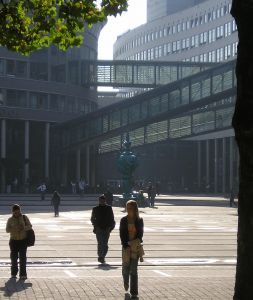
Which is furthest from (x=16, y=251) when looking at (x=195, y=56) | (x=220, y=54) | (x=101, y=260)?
(x=195, y=56)

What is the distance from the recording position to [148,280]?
624 inches

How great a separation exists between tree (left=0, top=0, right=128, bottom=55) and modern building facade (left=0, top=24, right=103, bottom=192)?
66.4 metres

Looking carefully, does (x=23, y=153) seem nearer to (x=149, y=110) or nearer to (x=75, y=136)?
(x=75, y=136)

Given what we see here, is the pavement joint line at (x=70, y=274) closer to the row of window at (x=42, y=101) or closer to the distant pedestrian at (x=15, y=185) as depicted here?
the distant pedestrian at (x=15, y=185)

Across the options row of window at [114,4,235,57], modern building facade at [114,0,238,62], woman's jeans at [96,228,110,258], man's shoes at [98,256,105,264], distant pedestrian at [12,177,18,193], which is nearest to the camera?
man's shoes at [98,256,105,264]

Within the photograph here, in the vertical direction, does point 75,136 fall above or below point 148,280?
above

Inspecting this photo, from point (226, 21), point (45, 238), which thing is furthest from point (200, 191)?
point (45, 238)

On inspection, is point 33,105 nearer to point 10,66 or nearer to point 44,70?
point 44,70

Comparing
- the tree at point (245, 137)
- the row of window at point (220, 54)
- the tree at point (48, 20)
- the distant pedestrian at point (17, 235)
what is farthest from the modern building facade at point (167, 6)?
the tree at point (245, 137)

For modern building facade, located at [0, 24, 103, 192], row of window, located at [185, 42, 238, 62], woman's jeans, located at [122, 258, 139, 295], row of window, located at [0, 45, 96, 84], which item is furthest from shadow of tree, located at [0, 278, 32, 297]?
row of window, located at [185, 42, 238, 62]

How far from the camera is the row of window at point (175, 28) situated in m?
123

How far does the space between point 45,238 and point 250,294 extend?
1884 centimetres

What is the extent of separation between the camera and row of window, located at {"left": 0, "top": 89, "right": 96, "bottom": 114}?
8181cm

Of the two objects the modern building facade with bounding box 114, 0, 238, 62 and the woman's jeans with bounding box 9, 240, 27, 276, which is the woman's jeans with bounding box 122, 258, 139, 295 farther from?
the modern building facade with bounding box 114, 0, 238, 62
